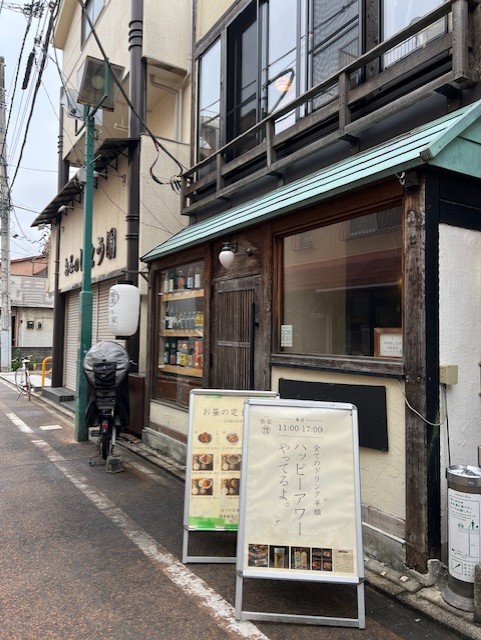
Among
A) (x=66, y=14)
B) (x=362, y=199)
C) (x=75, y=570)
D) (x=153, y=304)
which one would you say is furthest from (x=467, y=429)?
(x=66, y=14)

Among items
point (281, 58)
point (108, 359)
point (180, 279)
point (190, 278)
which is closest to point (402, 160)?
point (281, 58)

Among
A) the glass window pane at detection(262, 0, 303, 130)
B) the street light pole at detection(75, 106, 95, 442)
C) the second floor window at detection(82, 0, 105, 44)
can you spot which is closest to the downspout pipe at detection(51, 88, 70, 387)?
the second floor window at detection(82, 0, 105, 44)

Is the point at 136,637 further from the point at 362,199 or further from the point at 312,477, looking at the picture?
the point at 362,199

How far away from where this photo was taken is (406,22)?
498cm

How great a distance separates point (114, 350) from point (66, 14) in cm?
1236

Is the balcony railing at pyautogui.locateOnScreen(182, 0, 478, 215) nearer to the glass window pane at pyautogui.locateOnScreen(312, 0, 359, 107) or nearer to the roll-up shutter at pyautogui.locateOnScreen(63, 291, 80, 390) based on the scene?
the glass window pane at pyautogui.locateOnScreen(312, 0, 359, 107)

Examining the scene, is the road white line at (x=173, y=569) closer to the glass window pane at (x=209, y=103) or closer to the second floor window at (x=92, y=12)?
the glass window pane at (x=209, y=103)

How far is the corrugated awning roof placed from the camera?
971cm

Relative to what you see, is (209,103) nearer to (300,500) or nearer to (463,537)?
(300,500)

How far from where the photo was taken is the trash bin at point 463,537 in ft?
10.9


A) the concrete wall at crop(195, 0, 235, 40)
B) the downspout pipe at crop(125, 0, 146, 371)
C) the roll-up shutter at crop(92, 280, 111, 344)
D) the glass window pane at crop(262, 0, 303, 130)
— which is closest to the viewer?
the glass window pane at crop(262, 0, 303, 130)

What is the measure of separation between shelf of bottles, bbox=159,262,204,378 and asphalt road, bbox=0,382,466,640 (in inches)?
89.1

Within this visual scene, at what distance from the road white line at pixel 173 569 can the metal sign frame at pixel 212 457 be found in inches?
10.2

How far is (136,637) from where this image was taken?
9.89ft
